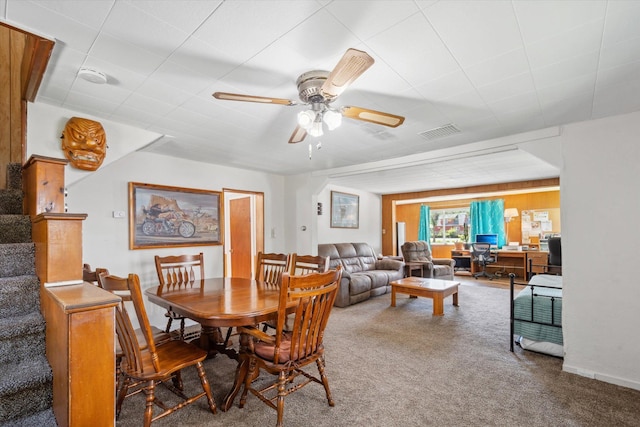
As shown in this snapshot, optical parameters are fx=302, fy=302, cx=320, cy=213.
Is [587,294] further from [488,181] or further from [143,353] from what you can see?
[488,181]

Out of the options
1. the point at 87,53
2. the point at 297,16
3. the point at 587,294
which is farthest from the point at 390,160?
the point at 87,53

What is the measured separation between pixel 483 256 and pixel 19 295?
7.81 meters

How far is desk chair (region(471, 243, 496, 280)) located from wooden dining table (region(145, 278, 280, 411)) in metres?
6.15

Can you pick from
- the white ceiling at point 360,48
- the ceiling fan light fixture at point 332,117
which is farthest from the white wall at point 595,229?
the ceiling fan light fixture at point 332,117

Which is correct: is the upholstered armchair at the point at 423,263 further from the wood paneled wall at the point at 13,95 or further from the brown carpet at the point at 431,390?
the wood paneled wall at the point at 13,95

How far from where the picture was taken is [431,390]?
2.27 metres

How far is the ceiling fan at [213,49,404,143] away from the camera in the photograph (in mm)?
1484

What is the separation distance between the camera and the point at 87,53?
5.54ft

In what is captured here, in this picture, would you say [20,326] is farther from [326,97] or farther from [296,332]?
[326,97]

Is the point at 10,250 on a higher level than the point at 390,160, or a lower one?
lower

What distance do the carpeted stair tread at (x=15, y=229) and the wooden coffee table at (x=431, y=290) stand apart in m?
4.18

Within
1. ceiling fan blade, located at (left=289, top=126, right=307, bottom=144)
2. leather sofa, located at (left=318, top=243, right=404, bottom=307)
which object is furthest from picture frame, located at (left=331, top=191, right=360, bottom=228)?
ceiling fan blade, located at (left=289, top=126, right=307, bottom=144)

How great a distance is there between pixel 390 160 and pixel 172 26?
3183mm

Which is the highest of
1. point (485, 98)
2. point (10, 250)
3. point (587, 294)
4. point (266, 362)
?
point (485, 98)
